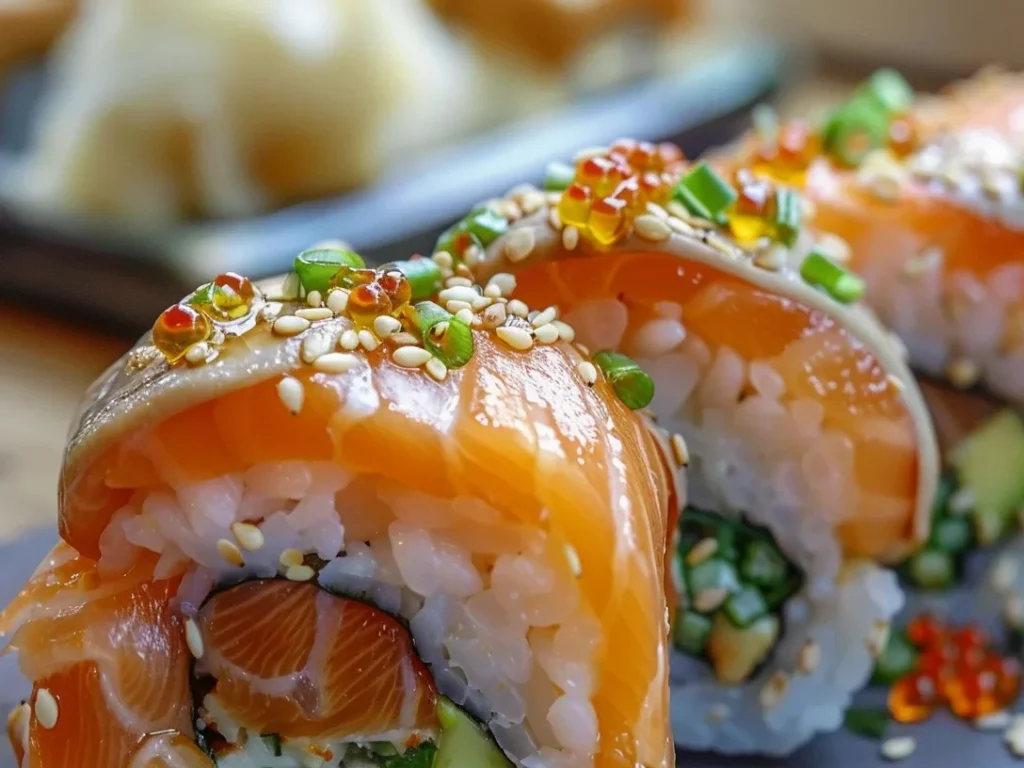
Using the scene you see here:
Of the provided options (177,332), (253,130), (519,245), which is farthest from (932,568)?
(253,130)

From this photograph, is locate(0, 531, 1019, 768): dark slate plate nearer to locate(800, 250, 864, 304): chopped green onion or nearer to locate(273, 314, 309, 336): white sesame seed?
locate(800, 250, 864, 304): chopped green onion

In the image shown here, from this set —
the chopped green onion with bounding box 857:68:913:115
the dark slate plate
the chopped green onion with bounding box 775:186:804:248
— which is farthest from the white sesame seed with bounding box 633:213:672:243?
the chopped green onion with bounding box 857:68:913:115

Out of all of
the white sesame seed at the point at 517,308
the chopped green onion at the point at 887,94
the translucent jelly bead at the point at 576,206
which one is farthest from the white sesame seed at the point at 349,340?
the chopped green onion at the point at 887,94

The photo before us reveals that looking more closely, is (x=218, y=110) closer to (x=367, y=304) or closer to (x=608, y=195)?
(x=608, y=195)

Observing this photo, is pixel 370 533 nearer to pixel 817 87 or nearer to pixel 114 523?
pixel 114 523

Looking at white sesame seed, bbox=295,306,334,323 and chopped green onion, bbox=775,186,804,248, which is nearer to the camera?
white sesame seed, bbox=295,306,334,323

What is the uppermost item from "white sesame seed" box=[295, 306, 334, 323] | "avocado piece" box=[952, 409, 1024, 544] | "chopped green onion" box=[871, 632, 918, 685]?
"white sesame seed" box=[295, 306, 334, 323]
